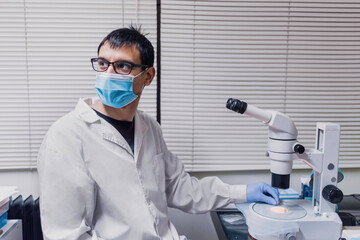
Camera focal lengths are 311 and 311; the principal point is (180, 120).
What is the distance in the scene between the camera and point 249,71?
70.5 inches

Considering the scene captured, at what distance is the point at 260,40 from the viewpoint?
5.82 ft

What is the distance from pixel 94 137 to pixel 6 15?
3.22 ft

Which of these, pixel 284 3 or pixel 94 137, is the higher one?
pixel 284 3

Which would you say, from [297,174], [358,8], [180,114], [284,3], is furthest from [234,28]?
[297,174]

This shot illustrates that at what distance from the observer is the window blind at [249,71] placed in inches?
68.8

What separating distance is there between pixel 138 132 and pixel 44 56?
2.50ft

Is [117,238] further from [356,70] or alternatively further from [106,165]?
[356,70]

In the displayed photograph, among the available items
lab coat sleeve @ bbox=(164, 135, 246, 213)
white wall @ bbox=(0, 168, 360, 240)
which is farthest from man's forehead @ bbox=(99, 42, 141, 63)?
white wall @ bbox=(0, 168, 360, 240)

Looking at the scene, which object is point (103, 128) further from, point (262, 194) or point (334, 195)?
point (334, 195)

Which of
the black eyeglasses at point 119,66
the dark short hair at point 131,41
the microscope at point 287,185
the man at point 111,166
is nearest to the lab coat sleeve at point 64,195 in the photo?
the man at point 111,166

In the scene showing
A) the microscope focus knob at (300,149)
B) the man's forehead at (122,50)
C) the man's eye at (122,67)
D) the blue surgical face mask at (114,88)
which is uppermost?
the man's forehead at (122,50)

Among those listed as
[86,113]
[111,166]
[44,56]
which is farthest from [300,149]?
[44,56]

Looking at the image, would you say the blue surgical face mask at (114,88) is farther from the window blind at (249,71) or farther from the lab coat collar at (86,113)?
the window blind at (249,71)

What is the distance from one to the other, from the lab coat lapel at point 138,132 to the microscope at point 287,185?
0.44 metres
